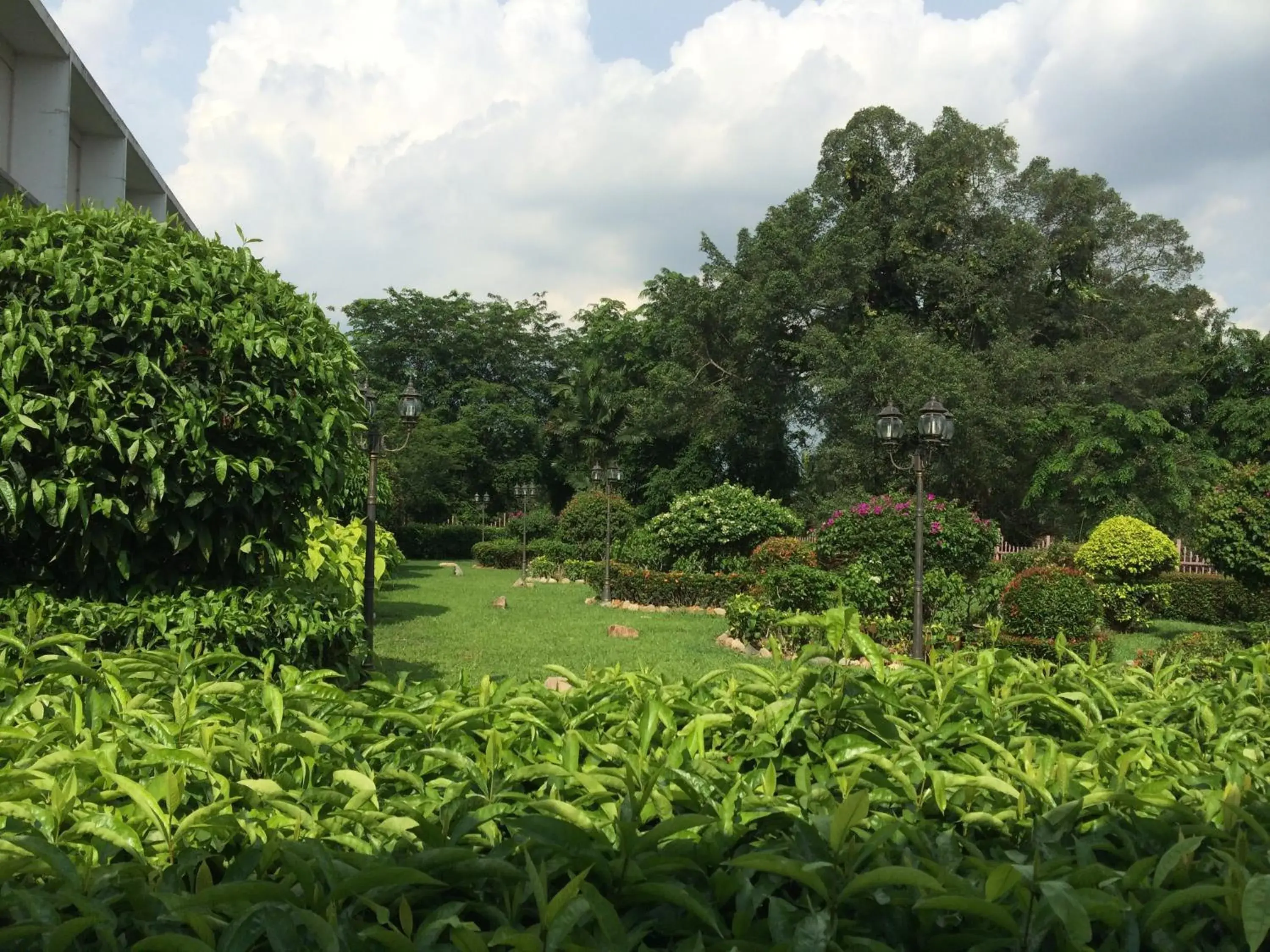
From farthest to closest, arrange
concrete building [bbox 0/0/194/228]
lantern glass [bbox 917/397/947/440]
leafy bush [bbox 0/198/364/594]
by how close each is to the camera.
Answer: concrete building [bbox 0/0/194/228], lantern glass [bbox 917/397/947/440], leafy bush [bbox 0/198/364/594]

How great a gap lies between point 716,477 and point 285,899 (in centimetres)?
2944

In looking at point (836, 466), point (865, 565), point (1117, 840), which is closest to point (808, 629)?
point (865, 565)

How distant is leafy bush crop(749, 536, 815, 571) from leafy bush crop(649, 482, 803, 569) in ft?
5.87

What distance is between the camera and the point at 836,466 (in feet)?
78.5

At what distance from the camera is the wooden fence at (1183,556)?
65.6ft

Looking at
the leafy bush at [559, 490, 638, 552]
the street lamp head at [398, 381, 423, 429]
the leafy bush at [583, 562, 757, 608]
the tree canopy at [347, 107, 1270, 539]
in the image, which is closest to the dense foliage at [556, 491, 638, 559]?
the leafy bush at [559, 490, 638, 552]

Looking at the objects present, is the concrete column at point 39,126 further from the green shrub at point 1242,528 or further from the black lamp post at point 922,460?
the green shrub at point 1242,528

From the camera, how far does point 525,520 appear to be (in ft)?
74.5

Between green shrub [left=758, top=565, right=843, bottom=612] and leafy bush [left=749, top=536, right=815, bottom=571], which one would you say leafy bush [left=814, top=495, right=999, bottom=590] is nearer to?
green shrub [left=758, top=565, right=843, bottom=612]

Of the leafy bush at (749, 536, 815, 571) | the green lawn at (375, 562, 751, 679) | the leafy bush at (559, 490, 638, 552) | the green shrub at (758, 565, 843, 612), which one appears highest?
the leafy bush at (559, 490, 638, 552)

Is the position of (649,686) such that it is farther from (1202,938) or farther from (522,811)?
(1202,938)

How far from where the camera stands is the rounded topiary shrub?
14.6 metres

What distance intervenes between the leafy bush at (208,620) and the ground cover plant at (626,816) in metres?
1.62

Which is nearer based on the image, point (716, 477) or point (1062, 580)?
point (1062, 580)
